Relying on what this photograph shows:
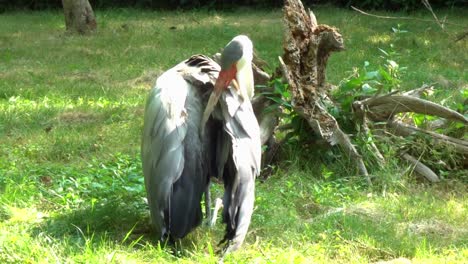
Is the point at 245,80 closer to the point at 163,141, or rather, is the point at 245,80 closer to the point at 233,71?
the point at 233,71

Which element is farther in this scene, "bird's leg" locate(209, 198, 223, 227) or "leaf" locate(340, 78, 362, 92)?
"leaf" locate(340, 78, 362, 92)

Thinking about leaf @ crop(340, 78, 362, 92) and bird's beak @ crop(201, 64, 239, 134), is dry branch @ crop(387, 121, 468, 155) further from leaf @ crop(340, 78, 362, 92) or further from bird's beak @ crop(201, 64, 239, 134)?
bird's beak @ crop(201, 64, 239, 134)

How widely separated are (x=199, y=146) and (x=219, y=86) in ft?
1.27

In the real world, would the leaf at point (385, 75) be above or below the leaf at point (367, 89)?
above

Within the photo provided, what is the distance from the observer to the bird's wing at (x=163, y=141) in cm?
439

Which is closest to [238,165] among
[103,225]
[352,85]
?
[103,225]

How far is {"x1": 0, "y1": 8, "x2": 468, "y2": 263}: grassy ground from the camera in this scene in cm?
448

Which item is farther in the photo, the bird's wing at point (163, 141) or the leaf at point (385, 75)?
the leaf at point (385, 75)

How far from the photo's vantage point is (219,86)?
15.5ft

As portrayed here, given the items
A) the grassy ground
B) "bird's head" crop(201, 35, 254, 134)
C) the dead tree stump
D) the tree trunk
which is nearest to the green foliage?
the dead tree stump

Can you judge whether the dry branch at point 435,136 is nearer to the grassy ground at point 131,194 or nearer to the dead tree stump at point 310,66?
the grassy ground at point 131,194

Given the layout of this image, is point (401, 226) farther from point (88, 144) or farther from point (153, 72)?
point (153, 72)

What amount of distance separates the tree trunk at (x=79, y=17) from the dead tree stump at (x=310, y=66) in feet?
23.6

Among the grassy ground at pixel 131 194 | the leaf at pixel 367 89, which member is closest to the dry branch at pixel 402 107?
the leaf at pixel 367 89
